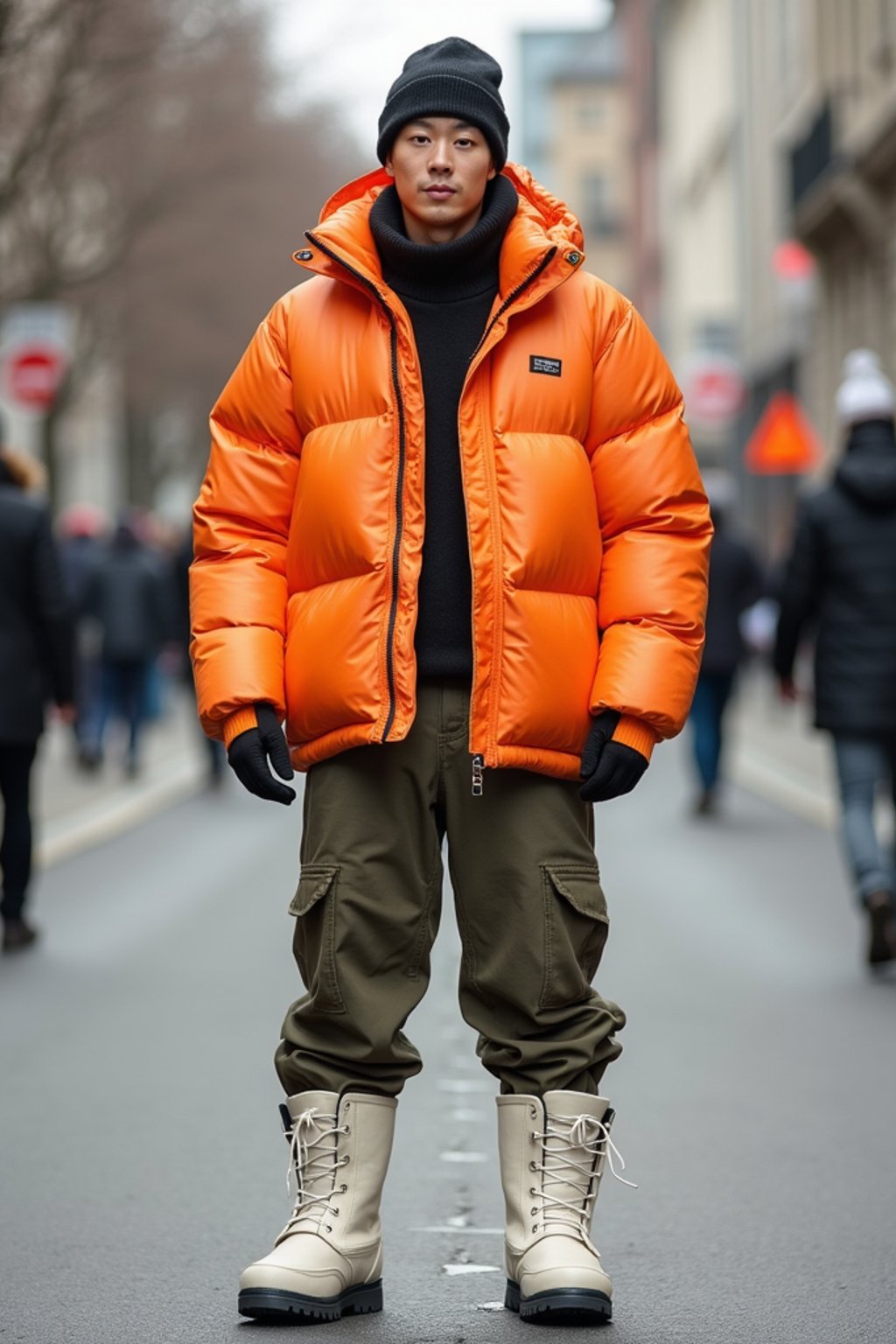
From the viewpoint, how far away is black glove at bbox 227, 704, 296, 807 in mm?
4359

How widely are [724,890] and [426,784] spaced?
720 cm

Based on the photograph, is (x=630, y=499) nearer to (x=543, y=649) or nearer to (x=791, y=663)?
(x=543, y=649)

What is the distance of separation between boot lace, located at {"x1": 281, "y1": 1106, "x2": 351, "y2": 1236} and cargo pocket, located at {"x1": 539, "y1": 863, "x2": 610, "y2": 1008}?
418 mm

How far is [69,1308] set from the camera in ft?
15.0

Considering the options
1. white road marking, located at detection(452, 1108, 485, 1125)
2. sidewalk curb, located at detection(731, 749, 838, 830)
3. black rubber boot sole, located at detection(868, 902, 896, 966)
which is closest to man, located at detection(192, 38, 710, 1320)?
white road marking, located at detection(452, 1108, 485, 1125)

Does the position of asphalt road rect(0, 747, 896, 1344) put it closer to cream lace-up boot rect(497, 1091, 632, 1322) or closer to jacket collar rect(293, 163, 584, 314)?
cream lace-up boot rect(497, 1091, 632, 1322)

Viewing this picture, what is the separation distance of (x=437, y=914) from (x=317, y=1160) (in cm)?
46

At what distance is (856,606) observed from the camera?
29.7 feet

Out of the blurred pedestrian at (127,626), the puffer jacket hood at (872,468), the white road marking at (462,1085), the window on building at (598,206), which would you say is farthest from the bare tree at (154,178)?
the window on building at (598,206)

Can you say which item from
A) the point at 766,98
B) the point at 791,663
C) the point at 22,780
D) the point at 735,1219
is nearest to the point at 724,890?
the point at 791,663

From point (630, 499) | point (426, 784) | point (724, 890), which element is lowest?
point (724, 890)

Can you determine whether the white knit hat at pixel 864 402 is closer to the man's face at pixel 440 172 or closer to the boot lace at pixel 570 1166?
the man's face at pixel 440 172

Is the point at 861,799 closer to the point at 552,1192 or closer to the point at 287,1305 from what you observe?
the point at 552,1192

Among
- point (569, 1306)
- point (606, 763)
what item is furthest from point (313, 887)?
point (569, 1306)
